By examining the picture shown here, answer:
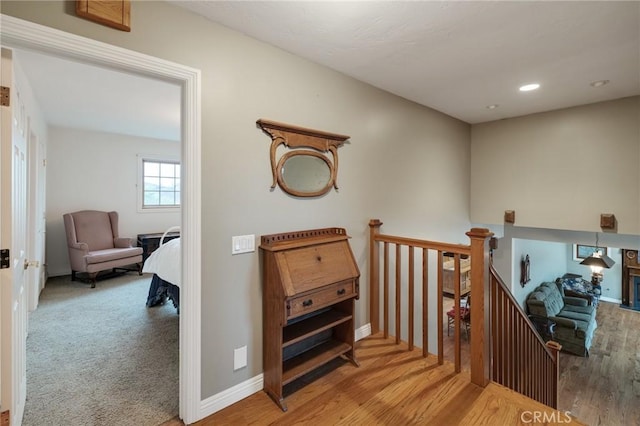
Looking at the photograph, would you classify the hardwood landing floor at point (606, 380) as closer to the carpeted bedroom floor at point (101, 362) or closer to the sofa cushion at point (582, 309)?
the sofa cushion at point (582, 309)

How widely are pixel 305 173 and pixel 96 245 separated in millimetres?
4661

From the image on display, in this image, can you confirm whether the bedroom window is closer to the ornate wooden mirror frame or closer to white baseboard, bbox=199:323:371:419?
the ornate wooden mirror frame

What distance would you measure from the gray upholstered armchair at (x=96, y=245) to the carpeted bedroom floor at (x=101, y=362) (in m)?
0.66

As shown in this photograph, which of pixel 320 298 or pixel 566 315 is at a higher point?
pixel 320 298

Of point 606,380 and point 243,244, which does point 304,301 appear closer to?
point 243,244

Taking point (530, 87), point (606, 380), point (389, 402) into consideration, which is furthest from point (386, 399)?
point (606, 380)

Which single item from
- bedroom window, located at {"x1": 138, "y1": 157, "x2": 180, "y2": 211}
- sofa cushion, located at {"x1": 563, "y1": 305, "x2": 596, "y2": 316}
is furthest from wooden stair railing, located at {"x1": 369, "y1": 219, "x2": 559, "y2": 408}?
sofa cushion, located at {"x1": 563, "y1": 305, "x2": 596, "y2": 316}

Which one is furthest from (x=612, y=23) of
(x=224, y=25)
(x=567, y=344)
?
(x=567, y=344)

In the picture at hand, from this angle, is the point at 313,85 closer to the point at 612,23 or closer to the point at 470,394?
the point at 612,23

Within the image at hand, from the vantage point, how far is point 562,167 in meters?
3.71

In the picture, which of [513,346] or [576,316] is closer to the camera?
[513,346]

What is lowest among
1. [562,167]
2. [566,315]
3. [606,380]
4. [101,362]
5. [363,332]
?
[606,380]

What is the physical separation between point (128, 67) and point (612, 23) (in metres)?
2.84

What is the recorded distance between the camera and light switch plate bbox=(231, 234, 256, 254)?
191 cm
